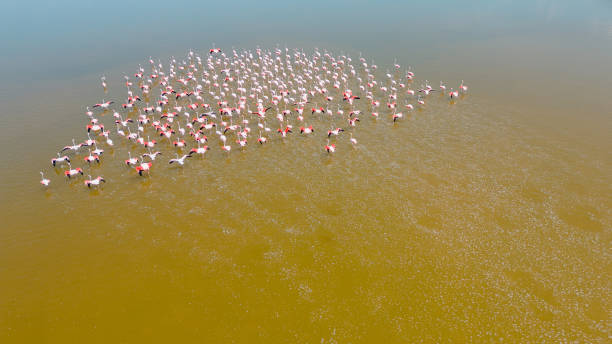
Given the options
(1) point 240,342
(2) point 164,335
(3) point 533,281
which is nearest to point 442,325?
(3) point 533,281

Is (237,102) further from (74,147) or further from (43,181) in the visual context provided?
(43,181)

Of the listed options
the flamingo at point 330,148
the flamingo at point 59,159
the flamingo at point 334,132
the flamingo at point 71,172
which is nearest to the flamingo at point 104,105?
the flamingo at point 59,159

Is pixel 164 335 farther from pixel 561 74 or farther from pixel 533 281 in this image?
pixel 561 74

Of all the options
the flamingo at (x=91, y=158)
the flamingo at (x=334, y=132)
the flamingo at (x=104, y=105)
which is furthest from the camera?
the flamingo at (x=104, y=105)

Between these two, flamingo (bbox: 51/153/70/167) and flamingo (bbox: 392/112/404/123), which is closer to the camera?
flamingo (bbox: 51/153/70/167)

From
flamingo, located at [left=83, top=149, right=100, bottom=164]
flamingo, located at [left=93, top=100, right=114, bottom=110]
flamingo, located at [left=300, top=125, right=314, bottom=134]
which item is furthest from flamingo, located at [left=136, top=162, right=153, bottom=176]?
flamingo, located at [left=93, top=100, right=114, bottom=110]

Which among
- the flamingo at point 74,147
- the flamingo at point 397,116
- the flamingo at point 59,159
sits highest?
the flamingo at point 397,116

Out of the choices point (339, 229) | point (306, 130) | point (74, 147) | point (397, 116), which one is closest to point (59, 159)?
point (74, 147)

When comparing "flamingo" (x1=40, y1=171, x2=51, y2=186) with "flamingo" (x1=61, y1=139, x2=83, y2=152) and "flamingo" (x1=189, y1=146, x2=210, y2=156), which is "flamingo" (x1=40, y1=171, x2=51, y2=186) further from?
"flamingo" (x1=189, y1=146, x2=210, y2=156)

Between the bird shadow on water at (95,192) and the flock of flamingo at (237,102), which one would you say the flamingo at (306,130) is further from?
the bird shadow on water at (95,192)

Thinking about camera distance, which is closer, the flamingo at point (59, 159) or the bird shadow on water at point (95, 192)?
the bird shadow on water at point (95, 192)
